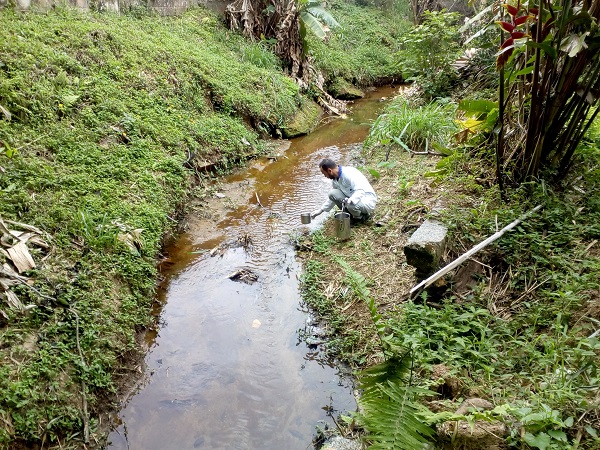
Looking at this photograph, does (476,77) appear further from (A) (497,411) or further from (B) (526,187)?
(A) (497,411)

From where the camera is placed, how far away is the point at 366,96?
40.2ft

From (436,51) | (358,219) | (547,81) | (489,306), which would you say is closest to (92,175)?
(358,219)

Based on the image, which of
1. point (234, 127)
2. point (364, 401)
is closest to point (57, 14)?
point (234, 127)

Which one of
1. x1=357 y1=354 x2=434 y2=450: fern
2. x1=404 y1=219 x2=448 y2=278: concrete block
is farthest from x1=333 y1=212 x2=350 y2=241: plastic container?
x1=357 y1=354 x2=434 y2=450: fern

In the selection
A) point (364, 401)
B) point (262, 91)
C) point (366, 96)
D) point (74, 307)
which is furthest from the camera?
point (366, 96)

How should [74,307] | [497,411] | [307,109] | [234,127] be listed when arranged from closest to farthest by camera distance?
[497,411], [74,307], [234,127], [307,109]

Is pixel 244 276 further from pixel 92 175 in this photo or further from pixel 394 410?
pixel 394 410

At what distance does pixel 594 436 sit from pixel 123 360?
10.4 feet

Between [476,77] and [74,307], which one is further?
[476,77]

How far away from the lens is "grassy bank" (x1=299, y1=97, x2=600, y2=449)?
2.08 m

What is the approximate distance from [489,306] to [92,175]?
165 inches

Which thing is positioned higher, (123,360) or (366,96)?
(366,96)

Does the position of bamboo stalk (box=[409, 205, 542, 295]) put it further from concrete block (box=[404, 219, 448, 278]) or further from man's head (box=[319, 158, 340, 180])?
man's head (box=[319, 158, 340, 180])

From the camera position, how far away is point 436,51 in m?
8.22
